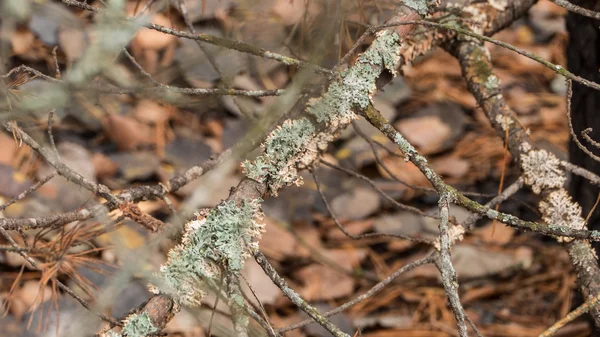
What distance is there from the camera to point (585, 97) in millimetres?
1718

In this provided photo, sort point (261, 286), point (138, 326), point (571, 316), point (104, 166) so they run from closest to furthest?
1. point (138, 326)
2. point (571, 316)
3. point (261, 286)
4. point (104, 166)

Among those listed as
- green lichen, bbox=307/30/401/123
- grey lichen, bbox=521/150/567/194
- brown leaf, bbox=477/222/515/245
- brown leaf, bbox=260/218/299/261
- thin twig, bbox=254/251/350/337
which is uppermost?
brown leaf, bbox=477/222/515/245

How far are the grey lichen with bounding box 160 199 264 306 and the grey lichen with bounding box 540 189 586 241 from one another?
2.01 ft

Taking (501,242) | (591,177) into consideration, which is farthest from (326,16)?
(501,242)

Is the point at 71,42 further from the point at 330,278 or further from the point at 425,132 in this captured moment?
the point at 425,132

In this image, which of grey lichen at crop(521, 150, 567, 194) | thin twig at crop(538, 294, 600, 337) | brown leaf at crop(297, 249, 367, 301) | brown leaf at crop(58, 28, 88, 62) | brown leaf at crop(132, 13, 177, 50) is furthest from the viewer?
brown leaf at crop(132, 13, 177, 50)

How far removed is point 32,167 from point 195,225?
1.30 meters

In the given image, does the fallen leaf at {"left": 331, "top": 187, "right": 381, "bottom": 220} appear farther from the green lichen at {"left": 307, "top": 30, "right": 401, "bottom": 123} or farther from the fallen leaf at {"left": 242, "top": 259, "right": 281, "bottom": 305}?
the green lichen at {"left": 307, "top": 30, "right": 401, "bottom": 123}

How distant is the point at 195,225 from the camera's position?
97cm

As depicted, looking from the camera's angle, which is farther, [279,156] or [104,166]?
[104,166]

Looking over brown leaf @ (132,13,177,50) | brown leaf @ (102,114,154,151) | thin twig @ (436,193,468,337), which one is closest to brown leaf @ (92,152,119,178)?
brown leaf @ (102,114,154,151)

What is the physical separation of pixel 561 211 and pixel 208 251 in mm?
701

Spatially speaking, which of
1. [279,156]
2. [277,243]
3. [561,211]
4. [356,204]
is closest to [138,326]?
[279,156]

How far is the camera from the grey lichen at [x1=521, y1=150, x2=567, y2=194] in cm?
126
